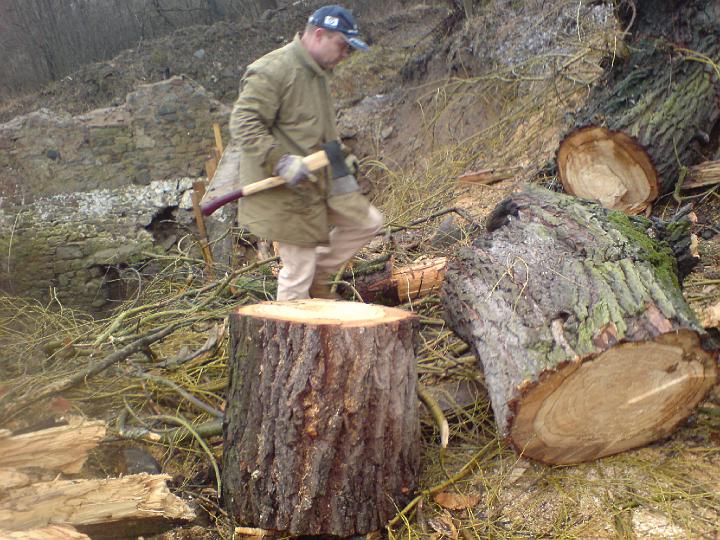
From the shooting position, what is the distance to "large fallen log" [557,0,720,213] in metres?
4.40

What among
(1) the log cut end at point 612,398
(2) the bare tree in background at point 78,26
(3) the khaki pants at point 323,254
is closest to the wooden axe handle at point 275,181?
(3) the khaki pants at point 323,254

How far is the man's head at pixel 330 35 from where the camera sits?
301 centimetres

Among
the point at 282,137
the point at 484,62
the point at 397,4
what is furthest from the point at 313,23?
the point at 397,4

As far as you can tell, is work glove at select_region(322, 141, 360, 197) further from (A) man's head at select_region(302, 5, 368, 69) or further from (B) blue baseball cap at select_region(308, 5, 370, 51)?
(B) blue baseball cap at select_region(308, 5, 370, 51)

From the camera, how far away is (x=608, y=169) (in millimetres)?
4652

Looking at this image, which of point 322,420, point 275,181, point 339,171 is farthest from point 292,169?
point 322,420

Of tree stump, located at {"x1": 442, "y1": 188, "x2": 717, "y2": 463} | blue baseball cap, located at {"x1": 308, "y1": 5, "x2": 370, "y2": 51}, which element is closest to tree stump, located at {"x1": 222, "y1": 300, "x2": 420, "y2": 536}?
tree stump, located at {"x1": 442, "y1": 188, "x2": 717, "y2": 463}

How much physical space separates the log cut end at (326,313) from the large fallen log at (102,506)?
2.63 feet

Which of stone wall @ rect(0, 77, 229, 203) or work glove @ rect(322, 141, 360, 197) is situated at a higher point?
work glove @ rect(322, 141, 360, 197)

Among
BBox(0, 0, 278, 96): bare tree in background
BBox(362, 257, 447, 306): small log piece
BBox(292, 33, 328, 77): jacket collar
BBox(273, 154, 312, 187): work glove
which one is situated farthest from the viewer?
BBox(0, 0, 278, 96): bare tree in background

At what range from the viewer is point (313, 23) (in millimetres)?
3041

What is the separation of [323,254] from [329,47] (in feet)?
3.66

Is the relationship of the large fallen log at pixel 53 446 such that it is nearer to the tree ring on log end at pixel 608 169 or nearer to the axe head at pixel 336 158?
the axe head at pixel 336 158

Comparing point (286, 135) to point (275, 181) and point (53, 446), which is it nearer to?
point (275, 181)
